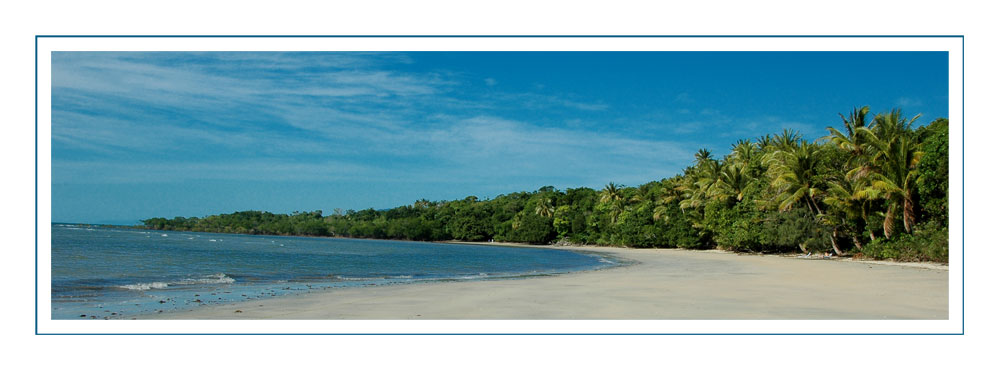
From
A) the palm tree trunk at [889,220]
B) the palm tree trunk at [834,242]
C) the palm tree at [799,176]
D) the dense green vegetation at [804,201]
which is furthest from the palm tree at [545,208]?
the palm tree trunk at [889,220]

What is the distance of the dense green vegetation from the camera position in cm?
2361

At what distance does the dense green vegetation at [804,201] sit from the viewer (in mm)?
23609

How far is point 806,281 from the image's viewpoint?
1598cm

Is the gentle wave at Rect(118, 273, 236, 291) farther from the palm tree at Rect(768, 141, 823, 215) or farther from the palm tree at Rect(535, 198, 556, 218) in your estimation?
the palm tree at Rect(535, 198, 556, 218)

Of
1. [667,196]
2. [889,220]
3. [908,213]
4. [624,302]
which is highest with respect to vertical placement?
[667,196]

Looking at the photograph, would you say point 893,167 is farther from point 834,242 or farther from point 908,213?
point 834,242

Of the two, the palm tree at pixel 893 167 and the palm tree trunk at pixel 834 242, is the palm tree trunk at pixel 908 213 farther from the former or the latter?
the palm tree trunk at pixel 834 242

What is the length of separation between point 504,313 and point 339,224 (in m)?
140

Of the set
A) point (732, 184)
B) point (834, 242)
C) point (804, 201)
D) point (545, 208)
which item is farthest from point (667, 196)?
point (545, 208)

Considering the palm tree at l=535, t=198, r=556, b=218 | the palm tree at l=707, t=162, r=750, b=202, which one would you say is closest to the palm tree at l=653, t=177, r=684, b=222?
the palm tree at l=707, t=162, r=750, b=202

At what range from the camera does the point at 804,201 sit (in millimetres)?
34375
